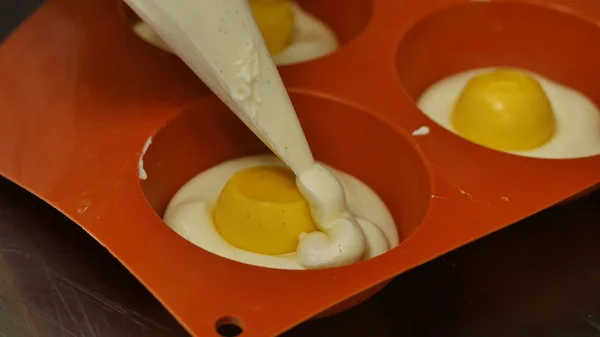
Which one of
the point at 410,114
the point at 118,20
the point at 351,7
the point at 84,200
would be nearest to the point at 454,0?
the point at 351,7

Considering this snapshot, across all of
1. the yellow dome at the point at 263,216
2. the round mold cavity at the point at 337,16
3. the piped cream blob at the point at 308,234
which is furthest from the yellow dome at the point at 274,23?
the yellow dome at the point at 263,216

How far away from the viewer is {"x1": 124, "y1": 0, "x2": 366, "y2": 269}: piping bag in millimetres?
715

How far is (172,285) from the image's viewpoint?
0.69 meters

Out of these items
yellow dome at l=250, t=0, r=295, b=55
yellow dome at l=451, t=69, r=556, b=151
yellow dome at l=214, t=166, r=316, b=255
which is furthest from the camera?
yellow dome at l=250, t=0, r=295, b=55

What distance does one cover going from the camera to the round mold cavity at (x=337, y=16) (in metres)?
1.11

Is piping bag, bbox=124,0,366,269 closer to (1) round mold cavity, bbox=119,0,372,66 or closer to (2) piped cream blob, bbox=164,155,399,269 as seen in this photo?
(2) piped cream blob, bbox=164,155,399,269

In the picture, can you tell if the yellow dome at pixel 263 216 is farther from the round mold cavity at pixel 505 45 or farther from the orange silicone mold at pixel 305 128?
the round mold cavity at pixel 505 45

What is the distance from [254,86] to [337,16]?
44 centimetres

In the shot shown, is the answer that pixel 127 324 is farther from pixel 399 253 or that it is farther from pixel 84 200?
pixel 399 253

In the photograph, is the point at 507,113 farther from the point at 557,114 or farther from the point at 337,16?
the point at 337,16

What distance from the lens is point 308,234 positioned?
32.2 inches

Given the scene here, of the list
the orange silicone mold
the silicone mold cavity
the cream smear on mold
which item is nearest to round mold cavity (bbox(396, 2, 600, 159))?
the orange silicone mold

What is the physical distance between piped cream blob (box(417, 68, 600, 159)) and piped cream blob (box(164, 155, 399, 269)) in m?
0.17

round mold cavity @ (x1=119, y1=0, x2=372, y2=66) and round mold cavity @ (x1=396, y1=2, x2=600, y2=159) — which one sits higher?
round mold cavity @ (x1=119, y1=0, x2=372, y2=66)
